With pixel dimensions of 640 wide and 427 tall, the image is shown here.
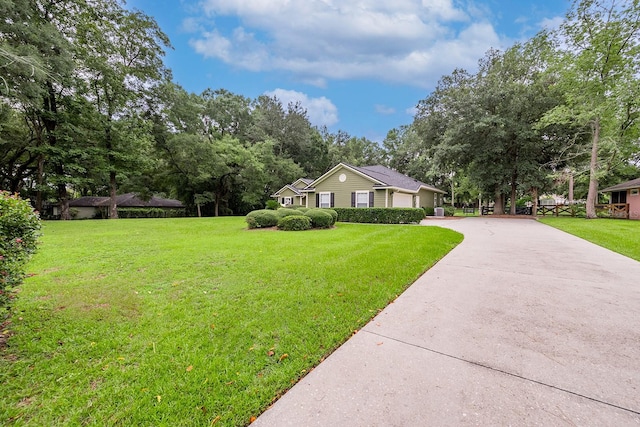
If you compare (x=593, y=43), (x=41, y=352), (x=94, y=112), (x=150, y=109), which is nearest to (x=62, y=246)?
(x=41, y=352)

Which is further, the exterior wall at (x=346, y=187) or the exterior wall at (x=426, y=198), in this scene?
the exterior wall at (x=426, y=198)

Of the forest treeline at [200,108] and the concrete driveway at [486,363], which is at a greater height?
the forest treeline at [200,108]

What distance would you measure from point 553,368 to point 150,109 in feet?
99.0

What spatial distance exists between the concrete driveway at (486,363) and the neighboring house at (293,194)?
77.9 ft

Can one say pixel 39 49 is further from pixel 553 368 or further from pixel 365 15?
pixel 553 368

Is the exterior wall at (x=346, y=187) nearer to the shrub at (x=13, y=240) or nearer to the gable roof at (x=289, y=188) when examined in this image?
the gable roof at (x=289, y=188)

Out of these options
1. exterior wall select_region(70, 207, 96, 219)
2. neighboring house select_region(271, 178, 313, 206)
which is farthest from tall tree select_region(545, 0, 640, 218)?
exterior wall select_region(70, 207, 96, 219)

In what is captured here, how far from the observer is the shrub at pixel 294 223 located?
451 inches

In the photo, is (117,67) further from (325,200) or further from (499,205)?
(499,205)

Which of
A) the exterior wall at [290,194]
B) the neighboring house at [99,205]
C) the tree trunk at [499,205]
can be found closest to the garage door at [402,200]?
the tree trunk at [499,205]

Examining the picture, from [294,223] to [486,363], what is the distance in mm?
9520

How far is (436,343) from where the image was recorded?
268 centimetres

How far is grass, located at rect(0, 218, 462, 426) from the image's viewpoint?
6.09 ft

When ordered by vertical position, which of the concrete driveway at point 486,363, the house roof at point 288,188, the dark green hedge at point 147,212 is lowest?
the concrete driveway at point 486,363
